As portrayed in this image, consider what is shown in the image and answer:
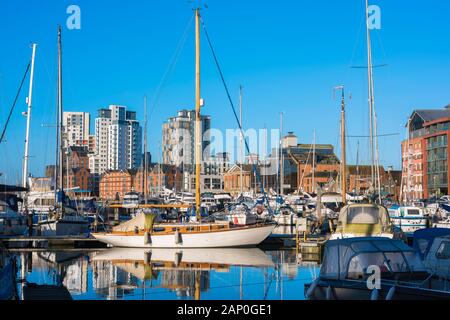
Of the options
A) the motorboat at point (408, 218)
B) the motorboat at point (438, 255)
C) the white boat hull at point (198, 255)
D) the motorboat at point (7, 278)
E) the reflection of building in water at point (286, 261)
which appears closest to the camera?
the motorboat at point (7, 278)

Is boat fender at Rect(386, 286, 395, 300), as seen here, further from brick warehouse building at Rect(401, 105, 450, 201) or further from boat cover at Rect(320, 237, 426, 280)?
brick warehouse building at Rect(401, 105, 450, 201)

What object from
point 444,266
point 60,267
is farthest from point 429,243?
point 60,267

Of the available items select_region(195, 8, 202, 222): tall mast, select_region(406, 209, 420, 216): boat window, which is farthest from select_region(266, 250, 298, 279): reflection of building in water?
select_region(406, 209, 420, 216): boat window

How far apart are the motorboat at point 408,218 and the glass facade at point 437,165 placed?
43.7m

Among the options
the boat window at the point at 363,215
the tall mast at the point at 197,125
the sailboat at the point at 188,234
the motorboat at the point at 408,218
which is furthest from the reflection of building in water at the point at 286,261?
the motorboat at the point at 408,218

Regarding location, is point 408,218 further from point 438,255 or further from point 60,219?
point 438,255

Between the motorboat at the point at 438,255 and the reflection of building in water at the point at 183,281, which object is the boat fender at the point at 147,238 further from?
the motorboat at the point at 438,255

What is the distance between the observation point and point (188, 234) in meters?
42.1

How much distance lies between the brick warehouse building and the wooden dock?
6398 cm

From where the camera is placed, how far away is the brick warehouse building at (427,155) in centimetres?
10412

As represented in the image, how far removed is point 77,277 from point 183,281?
539 centimetres

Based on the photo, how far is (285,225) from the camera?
66.0 meters
